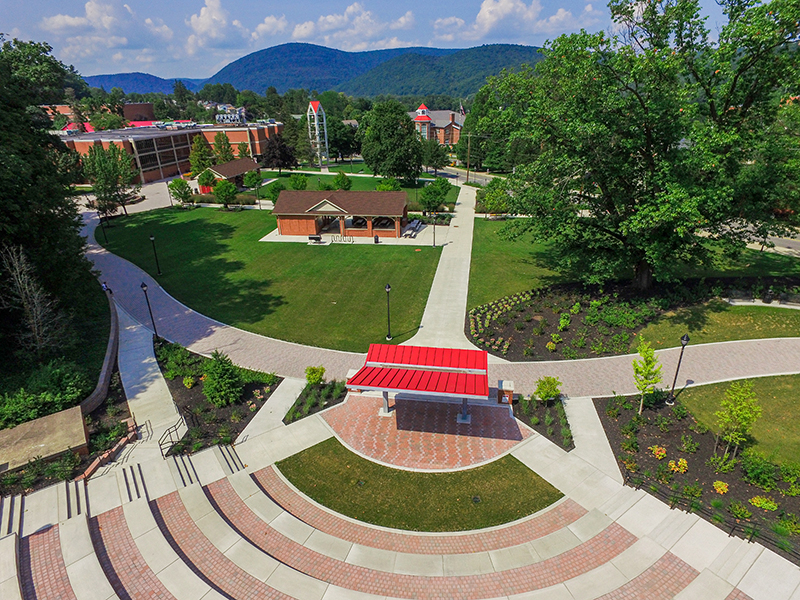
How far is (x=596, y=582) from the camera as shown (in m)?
10.9

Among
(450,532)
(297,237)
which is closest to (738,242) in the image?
(450,532)

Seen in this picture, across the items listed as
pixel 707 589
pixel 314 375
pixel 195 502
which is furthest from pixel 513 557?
pixel 314 375

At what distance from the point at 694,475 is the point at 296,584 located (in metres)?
12.4

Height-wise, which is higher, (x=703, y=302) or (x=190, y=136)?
(x=190, y=136)

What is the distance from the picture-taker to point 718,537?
1177 cm

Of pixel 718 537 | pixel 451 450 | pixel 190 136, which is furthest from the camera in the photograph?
pixel 190 136

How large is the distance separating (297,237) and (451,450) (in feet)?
102

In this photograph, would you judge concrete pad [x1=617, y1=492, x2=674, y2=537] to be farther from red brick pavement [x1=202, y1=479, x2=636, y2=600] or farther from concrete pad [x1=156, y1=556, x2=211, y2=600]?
concrete pad [x1=156, y1=556, x2=211, y2=600]

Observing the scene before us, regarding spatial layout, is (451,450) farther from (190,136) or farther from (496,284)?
(190,136)

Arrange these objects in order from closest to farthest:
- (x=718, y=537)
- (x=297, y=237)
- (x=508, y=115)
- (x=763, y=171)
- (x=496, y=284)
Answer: (x=718, y=537), (x=763, y=171), (x=508, y=115), (x=496, y=284), (x=297, y=237)

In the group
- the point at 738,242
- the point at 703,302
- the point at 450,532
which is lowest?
the point at 450,532

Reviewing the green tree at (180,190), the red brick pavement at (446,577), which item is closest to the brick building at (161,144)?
the green tree at (180,190)

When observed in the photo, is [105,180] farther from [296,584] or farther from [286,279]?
[296,584]

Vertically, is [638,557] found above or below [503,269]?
below
